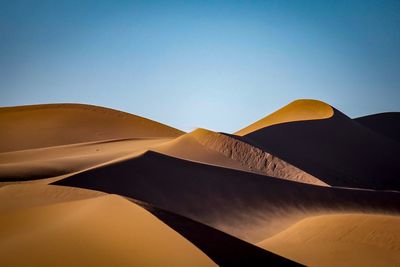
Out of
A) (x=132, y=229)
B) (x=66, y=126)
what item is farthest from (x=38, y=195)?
(x=66, y=126)

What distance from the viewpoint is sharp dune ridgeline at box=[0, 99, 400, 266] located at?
20.5 feet

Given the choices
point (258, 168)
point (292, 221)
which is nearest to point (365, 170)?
point (258, 168)

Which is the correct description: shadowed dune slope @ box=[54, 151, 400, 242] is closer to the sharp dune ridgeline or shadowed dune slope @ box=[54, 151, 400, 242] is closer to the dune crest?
the sharp dune ridgeline

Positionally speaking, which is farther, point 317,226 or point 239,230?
point 239,230

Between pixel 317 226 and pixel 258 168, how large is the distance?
12.3m

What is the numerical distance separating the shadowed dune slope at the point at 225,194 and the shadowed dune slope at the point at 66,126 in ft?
79.7

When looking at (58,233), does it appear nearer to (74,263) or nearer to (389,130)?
(74,263)

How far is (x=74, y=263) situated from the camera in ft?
17.9

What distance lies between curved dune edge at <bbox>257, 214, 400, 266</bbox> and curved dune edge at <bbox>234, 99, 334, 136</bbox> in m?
27.3

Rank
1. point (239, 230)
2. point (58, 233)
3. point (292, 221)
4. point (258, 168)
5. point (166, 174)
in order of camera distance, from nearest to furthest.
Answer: point (58, 233), point (239, 230), point (292, 221), point (166, 174), point (258, 168)

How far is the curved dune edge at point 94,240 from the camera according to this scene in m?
5.61

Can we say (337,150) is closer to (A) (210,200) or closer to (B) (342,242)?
(A) (210,200)

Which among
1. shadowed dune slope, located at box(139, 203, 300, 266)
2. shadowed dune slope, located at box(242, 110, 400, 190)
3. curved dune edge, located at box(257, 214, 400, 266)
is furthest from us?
shadowed dune slope, located at box(242, 110, 400, 190)

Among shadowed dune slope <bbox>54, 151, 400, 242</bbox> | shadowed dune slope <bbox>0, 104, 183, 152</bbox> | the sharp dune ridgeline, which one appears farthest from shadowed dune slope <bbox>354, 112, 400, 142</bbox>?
shadowed dune slope <bbox>54, 151, 400, 242</bbox>
